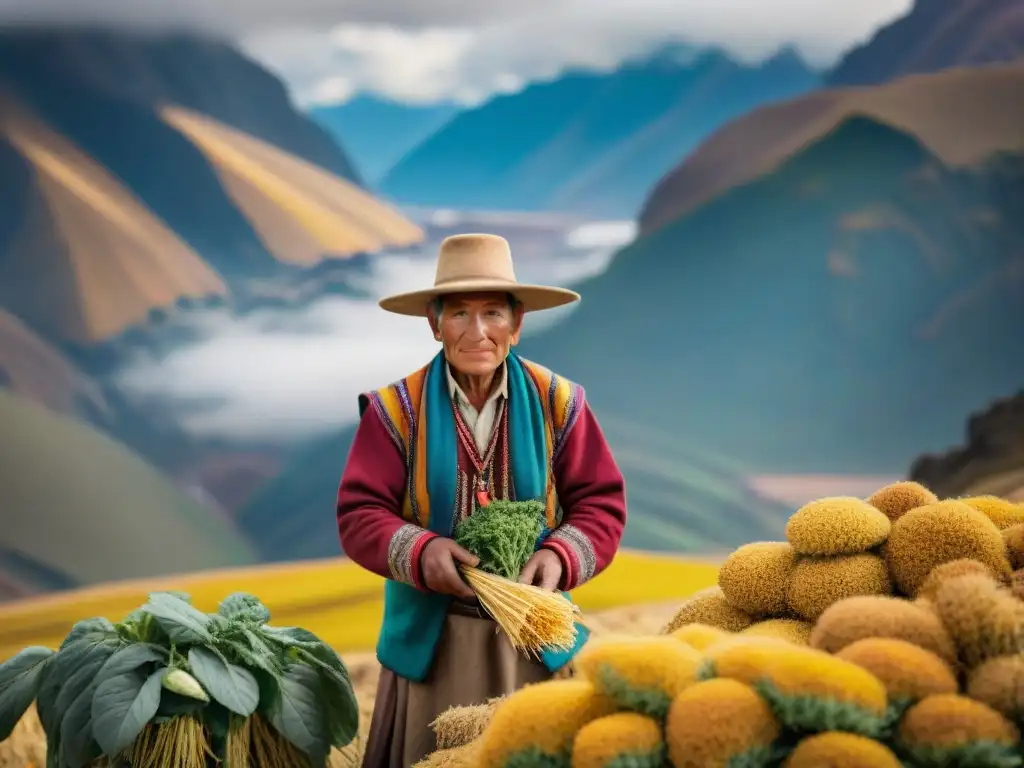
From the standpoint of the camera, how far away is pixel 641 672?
1.54 meters

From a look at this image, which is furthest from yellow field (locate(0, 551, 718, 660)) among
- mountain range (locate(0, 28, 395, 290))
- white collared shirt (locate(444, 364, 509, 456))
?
white collared shirt (locate(444, 364, 509, 456))

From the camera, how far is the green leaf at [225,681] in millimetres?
2482

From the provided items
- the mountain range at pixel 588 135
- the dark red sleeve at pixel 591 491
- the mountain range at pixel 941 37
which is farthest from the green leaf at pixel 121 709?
the mountain range at pixel 941 37

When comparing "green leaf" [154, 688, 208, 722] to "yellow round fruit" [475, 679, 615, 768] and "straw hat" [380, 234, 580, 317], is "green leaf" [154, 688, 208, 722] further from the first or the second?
"yellow round fruit" [475, 679, 615, 768]

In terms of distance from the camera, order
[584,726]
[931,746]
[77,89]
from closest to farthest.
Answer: [931,746] < [584,726] < [77,89]

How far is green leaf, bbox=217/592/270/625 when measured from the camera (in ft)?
8.88

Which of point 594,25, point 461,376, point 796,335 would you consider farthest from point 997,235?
point 461,376

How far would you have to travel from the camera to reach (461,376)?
262cm

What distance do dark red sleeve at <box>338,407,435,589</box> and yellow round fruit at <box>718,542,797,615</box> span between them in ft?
2.15

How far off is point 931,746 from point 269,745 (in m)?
1.73

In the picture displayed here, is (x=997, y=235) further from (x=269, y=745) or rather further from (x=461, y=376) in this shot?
(x=269, y=745)

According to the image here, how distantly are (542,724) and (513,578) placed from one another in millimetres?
805

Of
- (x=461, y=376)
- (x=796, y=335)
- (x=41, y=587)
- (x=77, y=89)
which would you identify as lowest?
(x=461, y=376)

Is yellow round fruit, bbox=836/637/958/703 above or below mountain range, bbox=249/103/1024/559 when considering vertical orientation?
below
